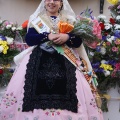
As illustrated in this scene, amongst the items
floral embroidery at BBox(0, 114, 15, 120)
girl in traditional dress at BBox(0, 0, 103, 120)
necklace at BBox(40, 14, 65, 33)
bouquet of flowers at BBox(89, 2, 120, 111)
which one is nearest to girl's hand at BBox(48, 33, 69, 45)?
girl in traditional dress at BBox(0, 0, 103, 120)

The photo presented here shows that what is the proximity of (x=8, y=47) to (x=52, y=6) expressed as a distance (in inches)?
31.7

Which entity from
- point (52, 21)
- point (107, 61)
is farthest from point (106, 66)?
point (52, 21)

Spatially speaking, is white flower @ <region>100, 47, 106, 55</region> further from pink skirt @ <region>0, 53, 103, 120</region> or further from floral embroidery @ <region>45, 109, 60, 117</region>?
floral embroidery @ <region>45, 109, 60, 117</region>

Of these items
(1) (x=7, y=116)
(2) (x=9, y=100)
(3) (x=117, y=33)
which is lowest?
(1) (x=7, y=116)

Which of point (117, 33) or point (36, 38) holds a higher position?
point (117, 33)

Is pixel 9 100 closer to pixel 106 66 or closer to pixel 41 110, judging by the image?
pixel 41 110

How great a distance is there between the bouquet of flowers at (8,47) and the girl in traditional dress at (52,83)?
647 mm

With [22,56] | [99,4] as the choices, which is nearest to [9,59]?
[22,56]

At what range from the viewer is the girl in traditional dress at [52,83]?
88.2 inches

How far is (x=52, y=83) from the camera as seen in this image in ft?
7.56

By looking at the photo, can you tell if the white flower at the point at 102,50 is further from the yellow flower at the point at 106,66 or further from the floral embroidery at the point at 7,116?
the floral embroidery at the point at 7,116

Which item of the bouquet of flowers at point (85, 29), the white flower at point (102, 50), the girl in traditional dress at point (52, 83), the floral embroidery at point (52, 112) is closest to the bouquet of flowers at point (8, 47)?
the girl in traditional dress at point (52, 83)

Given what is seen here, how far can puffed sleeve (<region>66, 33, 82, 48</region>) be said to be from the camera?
252cm

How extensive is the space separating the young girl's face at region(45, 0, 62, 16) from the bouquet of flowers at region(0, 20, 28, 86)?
71 cm
